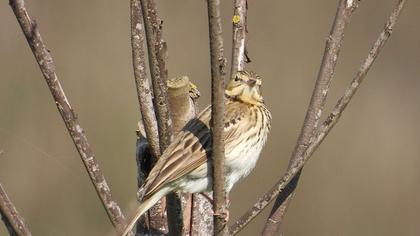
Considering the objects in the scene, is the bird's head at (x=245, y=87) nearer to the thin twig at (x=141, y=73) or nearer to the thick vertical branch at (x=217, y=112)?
the thin twig at (x=141, y=73)

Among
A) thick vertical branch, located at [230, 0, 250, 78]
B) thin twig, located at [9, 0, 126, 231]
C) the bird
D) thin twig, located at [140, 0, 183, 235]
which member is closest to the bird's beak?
the bird

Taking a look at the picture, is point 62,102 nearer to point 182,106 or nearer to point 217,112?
point 217,112

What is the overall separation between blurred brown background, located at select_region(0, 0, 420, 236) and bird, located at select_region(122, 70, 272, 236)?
2.19 meters

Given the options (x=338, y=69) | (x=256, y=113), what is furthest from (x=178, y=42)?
(x=256, y=113)

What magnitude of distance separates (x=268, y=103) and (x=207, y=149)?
362cm

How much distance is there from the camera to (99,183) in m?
3.63

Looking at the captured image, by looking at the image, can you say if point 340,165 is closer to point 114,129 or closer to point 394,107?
point 394,107

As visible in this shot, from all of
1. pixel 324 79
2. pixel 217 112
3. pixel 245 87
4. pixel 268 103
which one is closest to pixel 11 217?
pixel 217 112

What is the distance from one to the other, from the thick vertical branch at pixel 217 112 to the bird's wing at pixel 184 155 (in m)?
0.55

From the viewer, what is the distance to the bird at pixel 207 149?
405 cm

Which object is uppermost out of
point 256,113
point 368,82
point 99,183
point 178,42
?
point 99,183

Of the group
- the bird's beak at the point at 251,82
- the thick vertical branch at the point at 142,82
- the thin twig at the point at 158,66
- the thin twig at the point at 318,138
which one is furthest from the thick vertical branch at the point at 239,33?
the thin twig at the point at 158,66

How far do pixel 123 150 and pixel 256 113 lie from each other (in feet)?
7.71

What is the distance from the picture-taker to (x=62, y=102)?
3.52 meters
